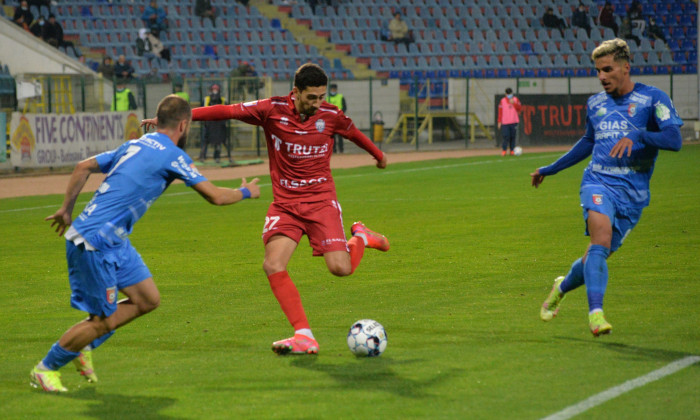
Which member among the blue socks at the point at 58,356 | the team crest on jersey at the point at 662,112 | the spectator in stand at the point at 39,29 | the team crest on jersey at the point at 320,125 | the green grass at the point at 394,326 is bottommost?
the green grass at the point at 394,326

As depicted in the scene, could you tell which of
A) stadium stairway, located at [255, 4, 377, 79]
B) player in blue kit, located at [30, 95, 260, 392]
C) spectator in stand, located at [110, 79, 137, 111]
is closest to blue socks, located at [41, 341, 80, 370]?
player in blue kit, located at [30, 95, 260, 392]

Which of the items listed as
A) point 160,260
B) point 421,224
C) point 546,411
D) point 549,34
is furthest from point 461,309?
point 549,34

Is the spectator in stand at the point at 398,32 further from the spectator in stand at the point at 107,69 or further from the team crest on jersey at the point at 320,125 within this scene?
the team crest on jersey at the point at 320,125

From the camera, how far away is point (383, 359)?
243 inches

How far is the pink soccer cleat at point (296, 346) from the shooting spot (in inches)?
246

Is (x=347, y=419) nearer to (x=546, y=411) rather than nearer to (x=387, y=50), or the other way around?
(x=546, y=411)

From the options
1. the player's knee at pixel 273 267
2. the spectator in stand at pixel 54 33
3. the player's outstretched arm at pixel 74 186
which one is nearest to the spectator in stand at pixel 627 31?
the spectator in stand at pixel 54 33

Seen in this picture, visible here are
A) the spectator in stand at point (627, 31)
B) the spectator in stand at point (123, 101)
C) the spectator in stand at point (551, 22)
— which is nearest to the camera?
the spectator in stand at point (123, 101)

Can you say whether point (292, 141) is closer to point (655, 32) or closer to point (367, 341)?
point (367, 341)

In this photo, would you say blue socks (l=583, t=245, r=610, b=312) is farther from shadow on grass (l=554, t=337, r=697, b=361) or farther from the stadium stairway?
the stadium stairway

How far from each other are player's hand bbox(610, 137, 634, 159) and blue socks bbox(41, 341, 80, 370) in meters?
3.57

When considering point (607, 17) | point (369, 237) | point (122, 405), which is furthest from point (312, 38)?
point (122, 405)

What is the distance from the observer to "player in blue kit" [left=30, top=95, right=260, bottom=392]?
5.37 meters

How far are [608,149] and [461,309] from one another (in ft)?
6.14
